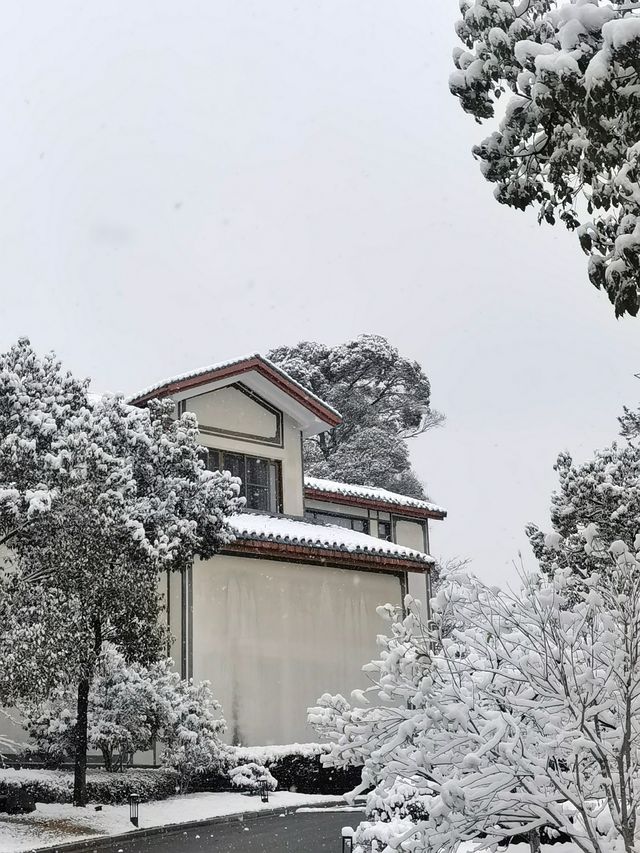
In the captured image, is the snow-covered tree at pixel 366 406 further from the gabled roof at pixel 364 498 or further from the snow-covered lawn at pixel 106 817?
the snow-covered lawn at pixel 106 817

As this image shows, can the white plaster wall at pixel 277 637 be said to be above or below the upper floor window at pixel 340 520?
below

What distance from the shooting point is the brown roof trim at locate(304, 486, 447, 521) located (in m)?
28.8

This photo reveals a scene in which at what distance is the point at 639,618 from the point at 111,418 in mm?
10042

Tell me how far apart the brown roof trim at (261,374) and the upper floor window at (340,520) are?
11.7ft

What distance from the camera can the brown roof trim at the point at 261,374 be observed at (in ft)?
75.5

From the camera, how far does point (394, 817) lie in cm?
1093

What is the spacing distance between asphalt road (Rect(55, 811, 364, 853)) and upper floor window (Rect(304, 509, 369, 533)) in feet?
44.4

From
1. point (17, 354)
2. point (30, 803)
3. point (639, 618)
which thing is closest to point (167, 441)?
point (17, 354)

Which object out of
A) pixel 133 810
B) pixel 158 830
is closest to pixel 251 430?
pixel 133 810

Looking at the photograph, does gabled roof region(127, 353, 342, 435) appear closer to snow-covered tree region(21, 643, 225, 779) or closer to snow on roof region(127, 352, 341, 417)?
snow on roof region(127, 352, 341, 417)

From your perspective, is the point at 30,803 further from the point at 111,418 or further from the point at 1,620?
the point at 111,418

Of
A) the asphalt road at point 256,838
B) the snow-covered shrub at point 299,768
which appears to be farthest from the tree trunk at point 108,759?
the asphalt road at point 256,838

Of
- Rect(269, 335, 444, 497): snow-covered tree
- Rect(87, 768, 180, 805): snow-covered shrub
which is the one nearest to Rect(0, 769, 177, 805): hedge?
Rect(87, 768, 180, 805): snow-covered shrub

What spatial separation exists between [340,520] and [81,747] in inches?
602
